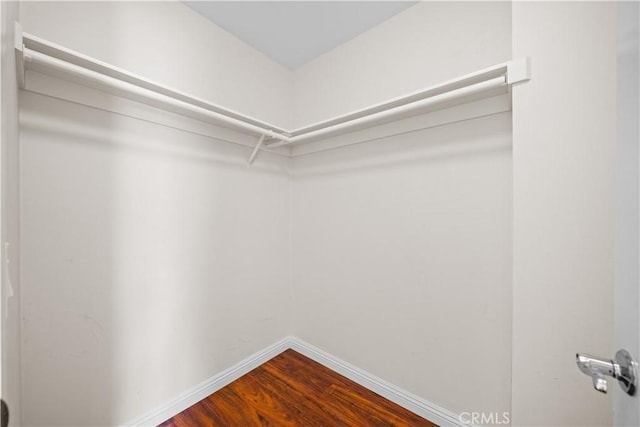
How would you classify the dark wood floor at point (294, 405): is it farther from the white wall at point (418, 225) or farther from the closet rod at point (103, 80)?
the closet rod at point (103, 80)

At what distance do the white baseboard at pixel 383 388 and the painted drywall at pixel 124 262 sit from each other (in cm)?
43

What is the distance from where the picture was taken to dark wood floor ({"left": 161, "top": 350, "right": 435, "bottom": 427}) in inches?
48.0

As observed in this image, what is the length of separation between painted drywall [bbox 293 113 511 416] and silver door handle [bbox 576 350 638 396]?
68 cm

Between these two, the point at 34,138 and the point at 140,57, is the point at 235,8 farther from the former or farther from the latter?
the point at 34,138

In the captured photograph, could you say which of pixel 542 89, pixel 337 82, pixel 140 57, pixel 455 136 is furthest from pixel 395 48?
pixel 140 57

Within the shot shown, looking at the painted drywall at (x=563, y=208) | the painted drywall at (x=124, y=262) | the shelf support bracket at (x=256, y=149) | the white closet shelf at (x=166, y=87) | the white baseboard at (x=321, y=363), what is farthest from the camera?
the shelf support bracket at (x=256, y=149)

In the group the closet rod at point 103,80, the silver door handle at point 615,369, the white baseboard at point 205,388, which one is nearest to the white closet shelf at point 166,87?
the closet rod at point 103,80

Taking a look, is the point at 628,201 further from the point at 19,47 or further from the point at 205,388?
the point at 205,388

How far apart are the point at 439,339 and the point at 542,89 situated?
1.14m

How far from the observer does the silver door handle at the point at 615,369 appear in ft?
Result: 1.21

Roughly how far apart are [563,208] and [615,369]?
1.73ft

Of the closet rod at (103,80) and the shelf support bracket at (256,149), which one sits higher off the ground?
the closet rod at (103,80)

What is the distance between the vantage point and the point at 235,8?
1.33 meters

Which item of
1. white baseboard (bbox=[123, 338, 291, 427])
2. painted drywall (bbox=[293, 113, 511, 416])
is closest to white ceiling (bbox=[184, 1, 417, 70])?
painted drywall (bbox=[293, 113, 511, 416])
